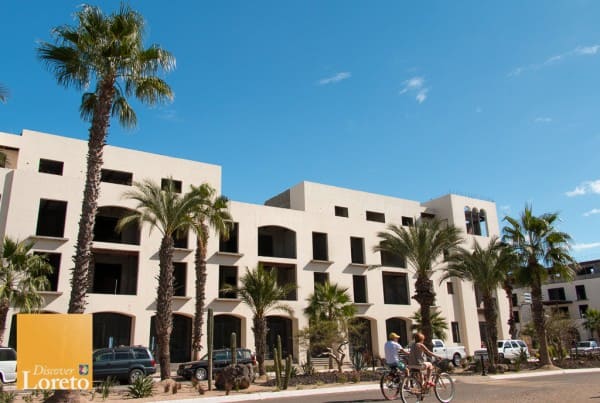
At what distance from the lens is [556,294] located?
69188 mm

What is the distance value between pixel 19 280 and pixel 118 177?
398 inches

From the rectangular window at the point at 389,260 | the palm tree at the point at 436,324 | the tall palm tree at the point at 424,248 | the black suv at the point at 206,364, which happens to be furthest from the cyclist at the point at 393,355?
the rectangular window at the point at 389,260

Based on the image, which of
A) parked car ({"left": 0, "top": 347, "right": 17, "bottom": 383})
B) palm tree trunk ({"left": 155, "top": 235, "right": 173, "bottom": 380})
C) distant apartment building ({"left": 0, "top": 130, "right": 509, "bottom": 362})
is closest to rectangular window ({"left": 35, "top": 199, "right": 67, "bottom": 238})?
distant apartment building ({"left": 0, "top": 130, "right": 509, "bottom": 362})

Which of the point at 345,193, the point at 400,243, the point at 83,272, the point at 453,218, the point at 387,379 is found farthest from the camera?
the point at 453,218

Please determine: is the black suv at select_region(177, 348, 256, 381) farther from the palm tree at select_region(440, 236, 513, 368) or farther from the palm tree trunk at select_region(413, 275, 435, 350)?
the palm tree at select_region(440, 236, 513, 368)

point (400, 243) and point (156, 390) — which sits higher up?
point (400, 243)

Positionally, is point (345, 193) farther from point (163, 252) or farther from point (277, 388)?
point (277, 388)

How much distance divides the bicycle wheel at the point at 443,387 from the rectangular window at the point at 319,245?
2705 cm

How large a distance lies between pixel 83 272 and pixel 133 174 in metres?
18.9

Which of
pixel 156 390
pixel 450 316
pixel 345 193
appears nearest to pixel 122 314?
pixel 156 390

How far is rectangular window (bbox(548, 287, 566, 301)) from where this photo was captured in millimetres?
68312

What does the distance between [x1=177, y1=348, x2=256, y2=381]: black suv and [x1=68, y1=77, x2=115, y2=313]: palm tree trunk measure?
10.6 m

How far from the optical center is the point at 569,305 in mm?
66500

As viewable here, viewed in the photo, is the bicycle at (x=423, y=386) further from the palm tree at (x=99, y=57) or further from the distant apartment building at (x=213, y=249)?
the distant apartment building at (x=213, y=249)
